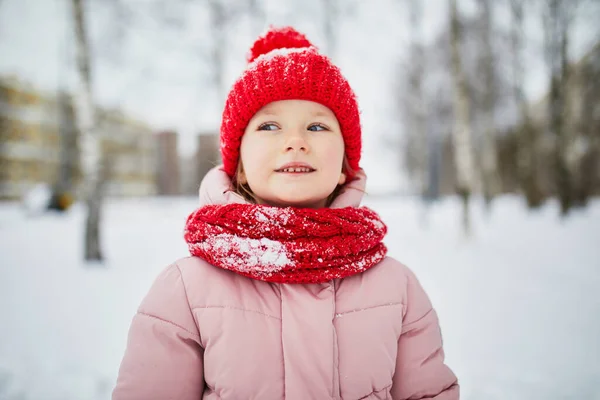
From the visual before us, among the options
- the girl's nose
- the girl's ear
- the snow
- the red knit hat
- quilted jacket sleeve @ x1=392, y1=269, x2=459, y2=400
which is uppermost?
the red knit hat

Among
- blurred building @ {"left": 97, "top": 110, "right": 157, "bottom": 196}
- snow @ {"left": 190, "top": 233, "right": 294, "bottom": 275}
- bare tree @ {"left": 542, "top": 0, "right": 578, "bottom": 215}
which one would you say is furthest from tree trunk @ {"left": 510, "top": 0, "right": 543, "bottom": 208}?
blurred building @ {"left": 97, "top": 110, "right": 157, "bottom": 196}

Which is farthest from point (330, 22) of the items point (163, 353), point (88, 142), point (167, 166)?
point (167, 166)

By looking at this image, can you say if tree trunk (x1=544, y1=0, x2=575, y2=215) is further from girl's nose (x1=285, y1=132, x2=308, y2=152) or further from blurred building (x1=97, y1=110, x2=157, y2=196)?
blurred building (x1=97, y1=110, x2=157, y2=196)

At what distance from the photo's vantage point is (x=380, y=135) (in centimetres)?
2247

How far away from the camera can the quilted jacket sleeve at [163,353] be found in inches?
38.7

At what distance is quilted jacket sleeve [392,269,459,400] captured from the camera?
112cm

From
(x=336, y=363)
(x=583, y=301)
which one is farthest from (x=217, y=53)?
(x=336, y=363)

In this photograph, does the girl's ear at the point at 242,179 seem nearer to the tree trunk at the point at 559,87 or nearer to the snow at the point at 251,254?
the snow at the point at 251,254

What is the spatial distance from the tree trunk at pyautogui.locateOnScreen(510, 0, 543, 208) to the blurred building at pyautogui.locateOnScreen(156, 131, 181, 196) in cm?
2973

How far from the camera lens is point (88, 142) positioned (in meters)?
5.61

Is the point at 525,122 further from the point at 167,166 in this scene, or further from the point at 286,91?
the point at 167,166

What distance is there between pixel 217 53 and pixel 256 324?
9551 mm

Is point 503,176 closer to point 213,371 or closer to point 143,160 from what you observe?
point 213,371

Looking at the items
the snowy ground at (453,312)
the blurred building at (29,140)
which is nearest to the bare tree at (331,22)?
the snowy ground at (453,312)
